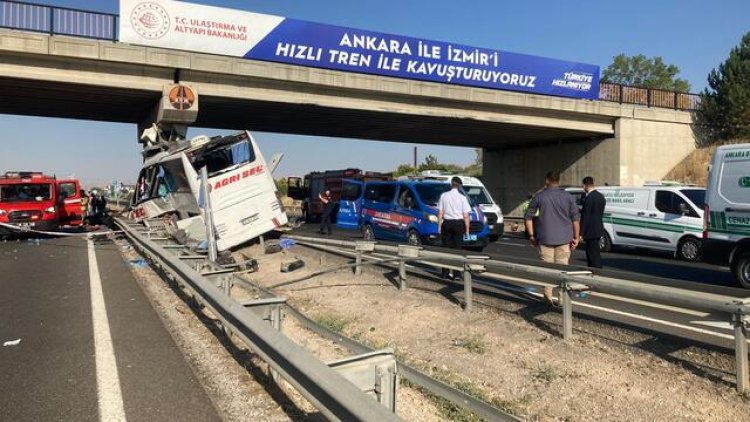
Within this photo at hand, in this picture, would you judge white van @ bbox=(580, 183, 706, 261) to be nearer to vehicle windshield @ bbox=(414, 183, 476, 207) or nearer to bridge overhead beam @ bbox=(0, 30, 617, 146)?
vehicle windshield @ bbox=(414, 183, 476, 207)

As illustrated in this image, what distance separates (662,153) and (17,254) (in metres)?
26.4

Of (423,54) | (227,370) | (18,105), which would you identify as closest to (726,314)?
(227,370)

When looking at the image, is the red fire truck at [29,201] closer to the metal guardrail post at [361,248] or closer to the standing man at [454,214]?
the metal guardrail post at [361,248]

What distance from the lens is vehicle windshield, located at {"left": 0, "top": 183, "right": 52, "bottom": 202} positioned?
779 inches

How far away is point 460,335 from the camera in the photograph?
5980mm

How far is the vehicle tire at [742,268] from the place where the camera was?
9.50m

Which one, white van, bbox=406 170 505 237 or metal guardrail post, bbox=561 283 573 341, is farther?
white van, bbox=406 170 505 237

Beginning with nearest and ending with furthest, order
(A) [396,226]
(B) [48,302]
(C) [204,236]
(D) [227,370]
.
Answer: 1. (D) [227,370]
2. (B) [48,302]
3. (C) [204,236]
4. (A) [396,226]

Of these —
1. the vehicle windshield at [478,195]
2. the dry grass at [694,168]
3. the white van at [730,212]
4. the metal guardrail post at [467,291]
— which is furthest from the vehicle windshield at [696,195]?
the dry grass at [694,168]

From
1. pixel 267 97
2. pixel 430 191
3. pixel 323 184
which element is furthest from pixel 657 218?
pixel 323 184

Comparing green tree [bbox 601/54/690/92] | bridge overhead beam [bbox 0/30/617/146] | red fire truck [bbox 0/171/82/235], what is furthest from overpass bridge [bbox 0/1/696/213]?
green tree [bbox 601/54/690/92]

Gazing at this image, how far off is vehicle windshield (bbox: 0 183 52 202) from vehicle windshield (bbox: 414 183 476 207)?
14330 mm

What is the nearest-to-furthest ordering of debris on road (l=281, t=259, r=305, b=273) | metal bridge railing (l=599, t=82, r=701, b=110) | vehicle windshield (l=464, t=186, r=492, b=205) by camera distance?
debris on road (l=281, t=259, r=305, b=273) < vehicle windshield (l=464, t=186, r=492, b=205) < metal bridge railing (l=599, t=82, r=701, b=110)

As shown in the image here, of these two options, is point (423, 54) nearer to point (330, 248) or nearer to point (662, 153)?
point (662, 153)
